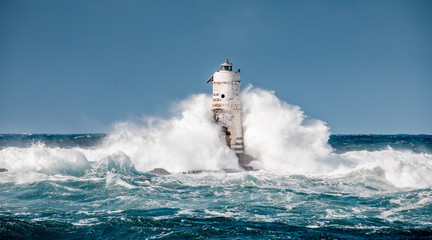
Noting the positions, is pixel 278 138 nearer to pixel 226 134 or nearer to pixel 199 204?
pixel 226 134

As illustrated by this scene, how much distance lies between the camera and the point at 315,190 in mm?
14375

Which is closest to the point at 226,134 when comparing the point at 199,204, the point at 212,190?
the point at 212,190

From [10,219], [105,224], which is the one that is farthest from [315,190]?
[10,219]

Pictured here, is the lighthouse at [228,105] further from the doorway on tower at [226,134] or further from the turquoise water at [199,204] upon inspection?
the turquoise water at [199,204]

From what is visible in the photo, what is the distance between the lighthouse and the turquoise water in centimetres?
370

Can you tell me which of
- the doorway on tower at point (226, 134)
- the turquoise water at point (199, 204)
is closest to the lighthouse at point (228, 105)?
the doorway on tower at point (226, 134)

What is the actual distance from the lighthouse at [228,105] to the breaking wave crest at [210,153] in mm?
485

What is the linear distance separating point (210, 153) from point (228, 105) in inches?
92.4

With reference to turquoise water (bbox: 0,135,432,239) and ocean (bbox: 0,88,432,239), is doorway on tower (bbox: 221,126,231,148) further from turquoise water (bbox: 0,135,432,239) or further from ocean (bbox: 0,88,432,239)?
turquoise water (bbox: 0,135,432,239)

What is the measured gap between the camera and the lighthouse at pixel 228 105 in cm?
2075

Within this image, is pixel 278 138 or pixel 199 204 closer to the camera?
pixel 199 204

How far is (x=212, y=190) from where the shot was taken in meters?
14.1

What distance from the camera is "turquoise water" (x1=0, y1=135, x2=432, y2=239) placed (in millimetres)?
9062

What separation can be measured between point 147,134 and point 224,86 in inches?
213
